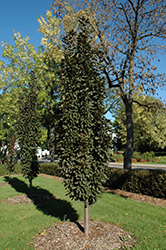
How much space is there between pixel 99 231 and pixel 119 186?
5.52m

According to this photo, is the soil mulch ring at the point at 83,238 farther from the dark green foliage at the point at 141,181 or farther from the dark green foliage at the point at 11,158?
the dark green foliage at the point at 11,158

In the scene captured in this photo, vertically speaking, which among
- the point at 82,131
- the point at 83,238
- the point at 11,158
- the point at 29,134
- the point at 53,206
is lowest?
the point at 53,206

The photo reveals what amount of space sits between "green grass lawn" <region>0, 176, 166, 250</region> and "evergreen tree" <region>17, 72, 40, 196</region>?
1.84 m

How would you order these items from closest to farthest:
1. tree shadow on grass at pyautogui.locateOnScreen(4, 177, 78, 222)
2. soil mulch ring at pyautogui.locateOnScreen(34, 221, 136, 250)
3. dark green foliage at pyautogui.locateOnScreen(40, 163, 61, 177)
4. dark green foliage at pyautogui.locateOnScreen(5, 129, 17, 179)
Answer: soil mulch ring at pyautogui.locateOnScreen(34, 221, 136, 250), tree shadow on grass at pyautogui.locateOnScreen(4, 177, 78, 222), dark green foliage at pyautogui.locateOnScreen(5, 129, 17, 179), dark green foliage at pyautogui.locateOnScreen(40, 163, 61, 177)

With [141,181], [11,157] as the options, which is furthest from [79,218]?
[11,157]


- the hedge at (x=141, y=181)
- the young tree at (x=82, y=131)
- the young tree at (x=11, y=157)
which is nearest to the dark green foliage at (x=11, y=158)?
the young tree at (x=11, y=157)

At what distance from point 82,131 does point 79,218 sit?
11.2ft

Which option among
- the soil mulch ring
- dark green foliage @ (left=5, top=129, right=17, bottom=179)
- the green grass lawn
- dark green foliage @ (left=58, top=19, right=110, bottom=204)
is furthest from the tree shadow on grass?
dark green foliage @ (left=5, top=129, right=17, bottom=179)

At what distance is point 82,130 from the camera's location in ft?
15.6

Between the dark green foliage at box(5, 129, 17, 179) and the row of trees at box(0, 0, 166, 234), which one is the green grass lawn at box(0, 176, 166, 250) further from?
the dark green foliage at box(5, 129, 17, 179)

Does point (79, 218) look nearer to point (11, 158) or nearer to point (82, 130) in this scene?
point (82, 130)

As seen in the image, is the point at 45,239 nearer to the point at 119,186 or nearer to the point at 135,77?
the point at 119,186

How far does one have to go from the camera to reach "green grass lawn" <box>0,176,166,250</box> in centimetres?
479

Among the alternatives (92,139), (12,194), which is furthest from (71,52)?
(12,194)
